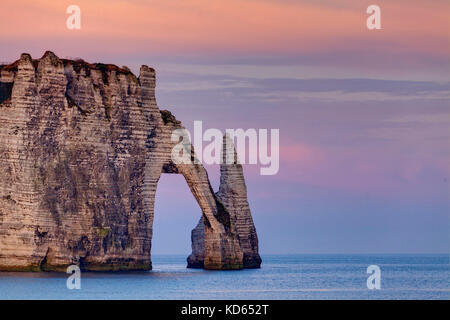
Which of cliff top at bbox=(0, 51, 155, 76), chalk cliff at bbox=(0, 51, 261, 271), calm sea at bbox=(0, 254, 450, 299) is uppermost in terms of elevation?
cliff top at bbox=(0, 51, 155, 76)

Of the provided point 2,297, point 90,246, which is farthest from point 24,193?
point 2,297

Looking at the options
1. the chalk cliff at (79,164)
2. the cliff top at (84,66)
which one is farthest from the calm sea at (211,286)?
the cliff top at (84,66)

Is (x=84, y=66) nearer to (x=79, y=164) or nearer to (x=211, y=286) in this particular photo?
(x=79, y=164)

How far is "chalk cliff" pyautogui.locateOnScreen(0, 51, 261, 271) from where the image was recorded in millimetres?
115312

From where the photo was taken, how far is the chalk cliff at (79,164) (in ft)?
378

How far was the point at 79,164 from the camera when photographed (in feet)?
387

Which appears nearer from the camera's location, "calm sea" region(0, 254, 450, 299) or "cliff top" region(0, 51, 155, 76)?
"calm sea" region(0, 254, 450, 299)

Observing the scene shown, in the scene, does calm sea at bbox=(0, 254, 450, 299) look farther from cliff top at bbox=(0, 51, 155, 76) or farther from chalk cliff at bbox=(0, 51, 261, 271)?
cliff top at bbox=(0, 51, 155, 76)

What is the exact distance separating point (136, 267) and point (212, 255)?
9.39 metres

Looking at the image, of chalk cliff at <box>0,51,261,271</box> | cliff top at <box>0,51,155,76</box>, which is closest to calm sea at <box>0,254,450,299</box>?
chalk cliff at <box>0,51,261,271</box>

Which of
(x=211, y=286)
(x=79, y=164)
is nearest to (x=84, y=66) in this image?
(x=79, y=164)

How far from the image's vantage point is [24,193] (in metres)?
115
